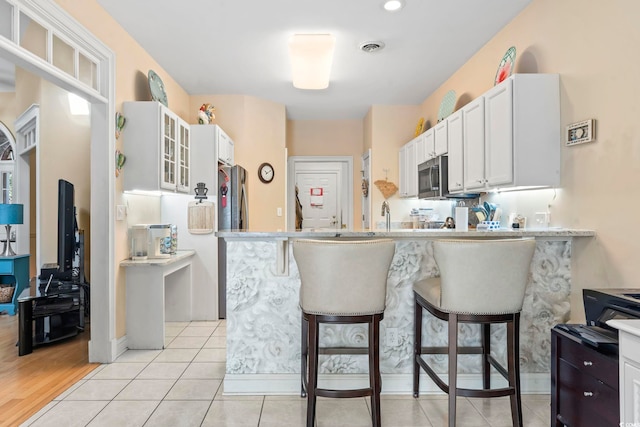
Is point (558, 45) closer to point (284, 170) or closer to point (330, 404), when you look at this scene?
point (330, 404)

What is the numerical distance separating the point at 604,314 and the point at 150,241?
10.7 ft

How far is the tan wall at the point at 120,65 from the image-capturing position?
2773mm

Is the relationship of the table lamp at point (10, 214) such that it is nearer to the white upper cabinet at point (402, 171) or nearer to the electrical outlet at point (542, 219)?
the white upper cabinet at point (402, 171)

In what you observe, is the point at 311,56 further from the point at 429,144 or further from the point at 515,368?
the point at 515,368

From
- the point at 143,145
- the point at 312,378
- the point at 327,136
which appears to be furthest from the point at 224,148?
the point at 312,378

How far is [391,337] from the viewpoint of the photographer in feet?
8.26

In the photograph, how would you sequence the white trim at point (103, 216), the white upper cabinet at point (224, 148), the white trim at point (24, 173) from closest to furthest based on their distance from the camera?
the white trim at point (103, 216) < the white upper cabinet at point (224, 148) < the white trim at point (24, 173)

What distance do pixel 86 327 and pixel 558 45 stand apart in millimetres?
4777

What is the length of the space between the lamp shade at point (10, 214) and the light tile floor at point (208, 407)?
7.86ft

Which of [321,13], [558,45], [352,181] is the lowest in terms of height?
[352,181]

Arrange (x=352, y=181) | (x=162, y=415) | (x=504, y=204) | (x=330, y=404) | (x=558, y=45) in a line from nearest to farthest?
(x=162, y=415)
(x=330, y=404)
(x=558, y=45)
(x=504, y=204)
(x=352, y=181)

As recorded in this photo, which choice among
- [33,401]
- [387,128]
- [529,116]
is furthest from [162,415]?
[387,128]

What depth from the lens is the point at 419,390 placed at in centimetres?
249

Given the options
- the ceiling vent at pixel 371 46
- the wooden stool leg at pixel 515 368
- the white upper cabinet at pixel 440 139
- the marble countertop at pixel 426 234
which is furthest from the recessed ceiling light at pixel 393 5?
the wooden stool leg at pixel 515 368
